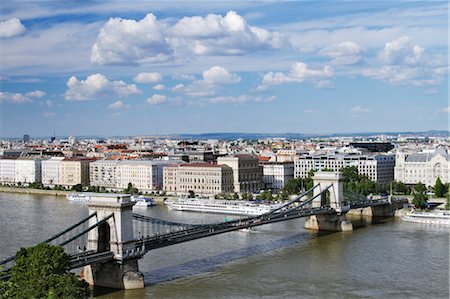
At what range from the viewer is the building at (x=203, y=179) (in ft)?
125

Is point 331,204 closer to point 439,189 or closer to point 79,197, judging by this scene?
point 439,189

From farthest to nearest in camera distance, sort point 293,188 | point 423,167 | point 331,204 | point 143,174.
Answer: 1. point 143,174
2. point 423,167
3. point 293,188
4. point 331,204

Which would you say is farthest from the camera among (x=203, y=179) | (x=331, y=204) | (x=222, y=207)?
(x=203, y=179)

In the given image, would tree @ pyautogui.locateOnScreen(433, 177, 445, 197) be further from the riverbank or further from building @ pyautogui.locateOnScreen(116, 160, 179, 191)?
the riverbank

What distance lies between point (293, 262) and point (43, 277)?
7211 millimetres

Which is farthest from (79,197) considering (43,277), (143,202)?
(43,277)

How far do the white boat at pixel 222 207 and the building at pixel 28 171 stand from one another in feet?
65.3

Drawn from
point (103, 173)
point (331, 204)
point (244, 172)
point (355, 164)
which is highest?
point (355, 164)

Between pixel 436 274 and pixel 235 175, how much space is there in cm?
2309

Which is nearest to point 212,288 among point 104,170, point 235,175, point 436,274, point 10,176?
point 436,274

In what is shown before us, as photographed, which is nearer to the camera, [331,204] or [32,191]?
[331,204]

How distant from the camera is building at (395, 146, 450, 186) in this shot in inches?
1517

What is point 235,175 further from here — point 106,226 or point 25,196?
point 106,226

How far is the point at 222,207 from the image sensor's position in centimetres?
2931
